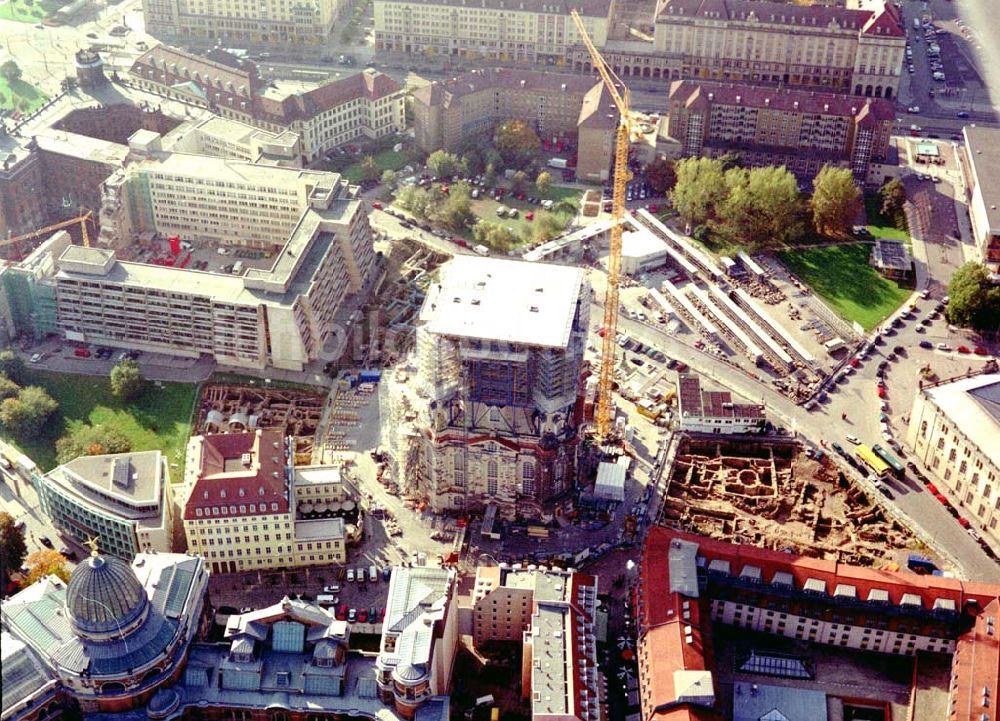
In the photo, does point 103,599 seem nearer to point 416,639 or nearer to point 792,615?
point 416,639

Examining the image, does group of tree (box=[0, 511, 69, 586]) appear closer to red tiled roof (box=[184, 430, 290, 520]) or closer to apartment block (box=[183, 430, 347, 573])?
apartment block (box=[183, 430, 347, 573])

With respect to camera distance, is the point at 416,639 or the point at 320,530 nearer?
the point at 416,639

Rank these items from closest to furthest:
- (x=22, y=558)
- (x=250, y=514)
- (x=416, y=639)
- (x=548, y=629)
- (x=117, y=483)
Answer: (x=416, y=639) < (x=548, y=629) < (x=250, y=514) < (x=22, y=558) < (x=117, y=483)

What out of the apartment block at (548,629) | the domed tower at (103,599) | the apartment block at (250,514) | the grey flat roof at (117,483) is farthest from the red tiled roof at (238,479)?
the apartment block at (548,629)

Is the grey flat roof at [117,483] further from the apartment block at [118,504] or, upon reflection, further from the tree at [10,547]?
the tree at [10,547]

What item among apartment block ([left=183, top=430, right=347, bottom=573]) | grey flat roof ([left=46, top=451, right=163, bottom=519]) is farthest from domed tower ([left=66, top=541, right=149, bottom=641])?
grey flat roof ([left=46, top=451, right=163, bottom=519])

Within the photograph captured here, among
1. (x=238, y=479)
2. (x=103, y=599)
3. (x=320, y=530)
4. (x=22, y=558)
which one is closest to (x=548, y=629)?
(x=320, y=530)

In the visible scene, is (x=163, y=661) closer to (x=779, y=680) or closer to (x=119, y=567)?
(x=119, y=567)

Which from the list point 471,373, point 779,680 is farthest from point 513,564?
point 779,680
